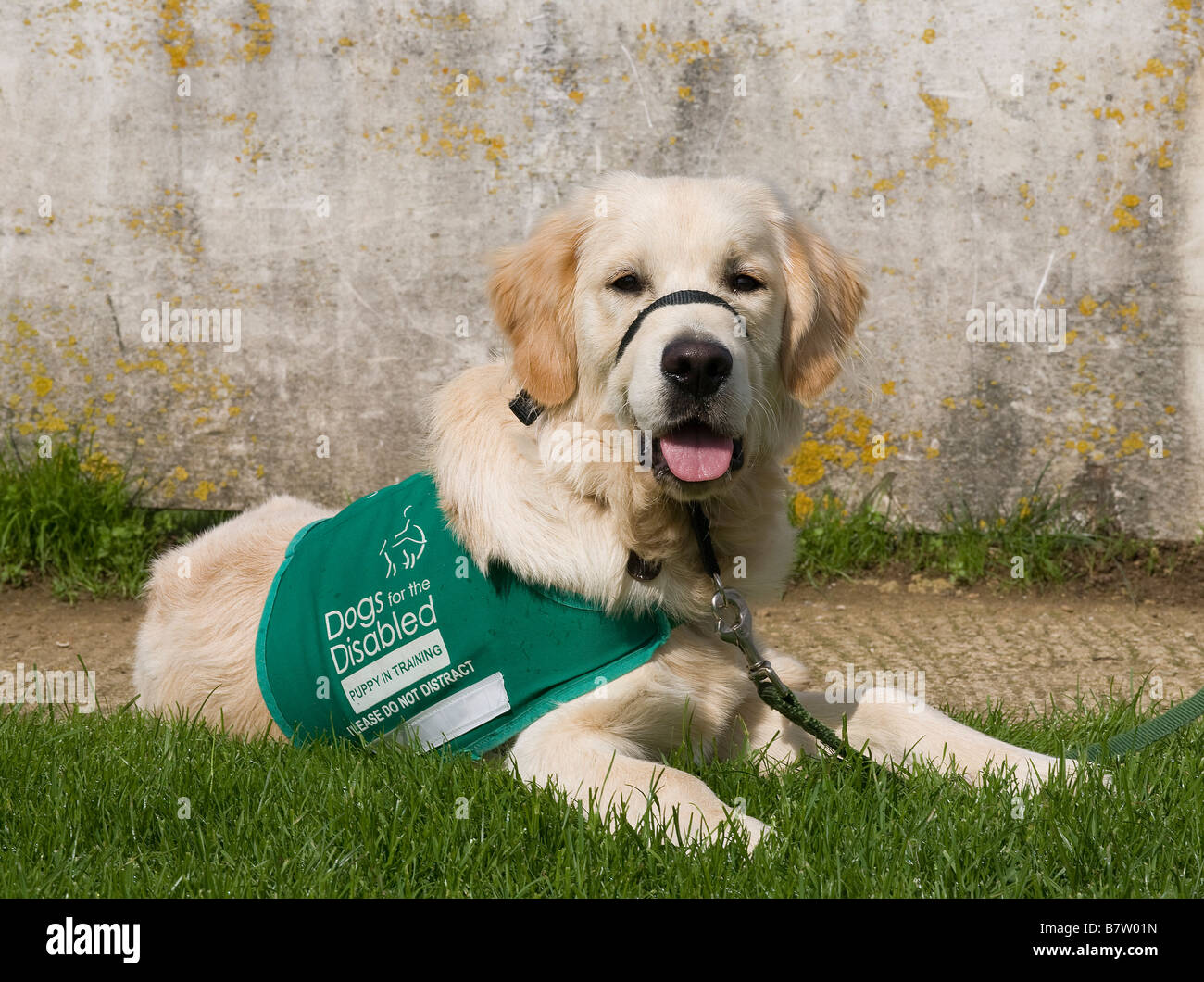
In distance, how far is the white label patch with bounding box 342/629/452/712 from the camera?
2680 millimetres

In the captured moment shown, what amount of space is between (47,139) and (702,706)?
453cm

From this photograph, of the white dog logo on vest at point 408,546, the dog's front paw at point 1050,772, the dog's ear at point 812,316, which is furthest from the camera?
the dog's ear at point 812,316

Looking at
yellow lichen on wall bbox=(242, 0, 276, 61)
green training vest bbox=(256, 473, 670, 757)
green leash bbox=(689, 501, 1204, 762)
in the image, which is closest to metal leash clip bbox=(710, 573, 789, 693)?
green leash bbox=(689, 501, 1204, 762)

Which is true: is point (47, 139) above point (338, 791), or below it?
above

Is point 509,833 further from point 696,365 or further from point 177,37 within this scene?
point 177,37

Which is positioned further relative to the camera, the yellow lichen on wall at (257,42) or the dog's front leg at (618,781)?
the yellow lichen on wall at (257,42)

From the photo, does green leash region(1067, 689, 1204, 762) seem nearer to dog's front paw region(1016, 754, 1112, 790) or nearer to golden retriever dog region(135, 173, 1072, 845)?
dog's front paw region(1016, 754, 1112, 790)

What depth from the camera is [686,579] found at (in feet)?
9.05

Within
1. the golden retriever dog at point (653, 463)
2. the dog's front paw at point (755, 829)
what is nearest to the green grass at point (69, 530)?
the golden retriever dog at point (653, 463)

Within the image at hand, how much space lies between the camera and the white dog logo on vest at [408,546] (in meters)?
2.76

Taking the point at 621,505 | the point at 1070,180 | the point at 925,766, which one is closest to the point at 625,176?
the point at 621,505

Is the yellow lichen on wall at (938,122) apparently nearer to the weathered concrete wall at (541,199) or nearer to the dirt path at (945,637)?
the weathered concrete wall at (541,199)

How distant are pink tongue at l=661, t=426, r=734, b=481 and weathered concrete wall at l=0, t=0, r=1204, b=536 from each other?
108 inches

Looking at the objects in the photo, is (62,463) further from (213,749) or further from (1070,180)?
(1070,180)
